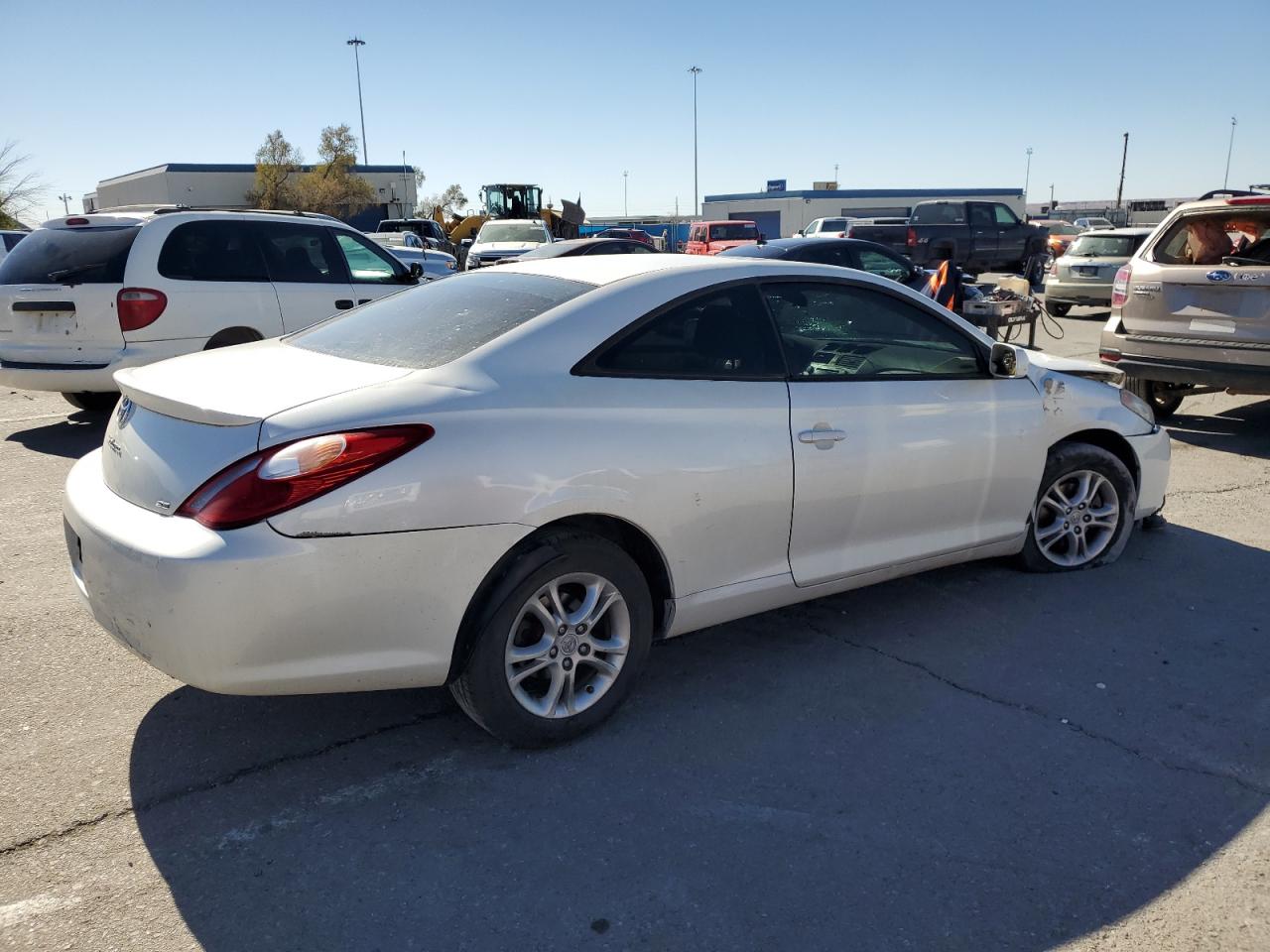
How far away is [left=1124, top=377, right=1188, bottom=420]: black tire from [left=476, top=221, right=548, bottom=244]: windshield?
17078 mm

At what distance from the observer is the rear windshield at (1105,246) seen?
17125 millimetres

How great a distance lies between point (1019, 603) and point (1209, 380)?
3.93 metres

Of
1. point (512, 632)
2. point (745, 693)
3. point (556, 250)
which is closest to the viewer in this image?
point (512, 632)

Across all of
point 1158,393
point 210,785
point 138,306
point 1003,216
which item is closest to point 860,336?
point 210,785

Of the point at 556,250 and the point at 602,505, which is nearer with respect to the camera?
the point at 602,505

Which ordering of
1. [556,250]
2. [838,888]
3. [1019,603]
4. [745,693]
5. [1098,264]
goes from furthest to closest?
1. [1098,264]
2. [556,250]
3. [1019,603]
4. [745,693]
5. [838,888]

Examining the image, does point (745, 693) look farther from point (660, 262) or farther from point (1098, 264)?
point (1098, 264)

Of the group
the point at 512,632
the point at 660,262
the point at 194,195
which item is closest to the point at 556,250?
the point at 660,262

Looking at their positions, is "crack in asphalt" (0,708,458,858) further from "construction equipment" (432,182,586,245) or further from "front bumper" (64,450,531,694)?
"construction equipment" (432,182,586,245)

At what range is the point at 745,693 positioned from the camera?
12.2ft

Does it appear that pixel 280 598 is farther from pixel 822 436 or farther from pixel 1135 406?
pixel 1135 406

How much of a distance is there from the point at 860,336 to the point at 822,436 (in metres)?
0.66

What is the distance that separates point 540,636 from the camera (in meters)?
3.26

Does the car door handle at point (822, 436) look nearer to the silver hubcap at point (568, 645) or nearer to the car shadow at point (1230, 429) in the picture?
the silver hubcap at point (568, 645)
